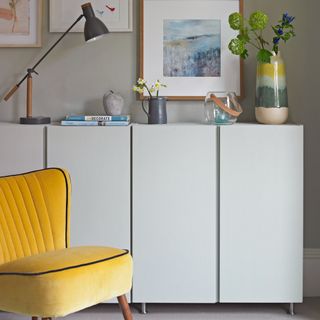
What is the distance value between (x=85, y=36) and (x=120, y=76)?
0.40 m

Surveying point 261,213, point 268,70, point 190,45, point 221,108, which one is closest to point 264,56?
point 268,70

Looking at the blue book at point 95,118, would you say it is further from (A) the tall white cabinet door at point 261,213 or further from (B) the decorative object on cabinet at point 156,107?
(A) the tall white cabinet door at point 261,213

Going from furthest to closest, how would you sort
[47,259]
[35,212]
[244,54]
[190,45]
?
[190,45]
[244,54]
[35,212]
[47,259]

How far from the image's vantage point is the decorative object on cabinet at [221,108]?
12.9ft

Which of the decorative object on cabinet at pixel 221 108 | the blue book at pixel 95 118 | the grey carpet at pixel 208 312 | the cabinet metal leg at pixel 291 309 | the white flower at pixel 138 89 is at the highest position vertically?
the white flower at pixel 138 89

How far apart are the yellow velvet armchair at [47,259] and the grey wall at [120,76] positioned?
92cm

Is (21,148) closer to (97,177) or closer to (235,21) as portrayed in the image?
(97,177)

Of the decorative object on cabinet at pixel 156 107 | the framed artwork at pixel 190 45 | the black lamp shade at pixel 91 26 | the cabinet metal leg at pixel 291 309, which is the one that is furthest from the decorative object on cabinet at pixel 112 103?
the cabinet metal leg at pixel 291 309

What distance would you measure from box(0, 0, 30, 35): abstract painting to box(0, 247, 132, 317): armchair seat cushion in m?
1.59

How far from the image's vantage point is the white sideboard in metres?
3.82

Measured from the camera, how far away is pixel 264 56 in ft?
12.8

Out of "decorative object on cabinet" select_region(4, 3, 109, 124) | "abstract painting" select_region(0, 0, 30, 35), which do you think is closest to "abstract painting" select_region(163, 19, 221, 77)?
"decorative object on cabinet" select_region(4, 3, 109, 124)

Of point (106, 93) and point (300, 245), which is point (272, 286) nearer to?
point (300, 245)

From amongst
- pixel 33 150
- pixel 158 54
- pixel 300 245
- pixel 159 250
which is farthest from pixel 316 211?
pixel 33 150
